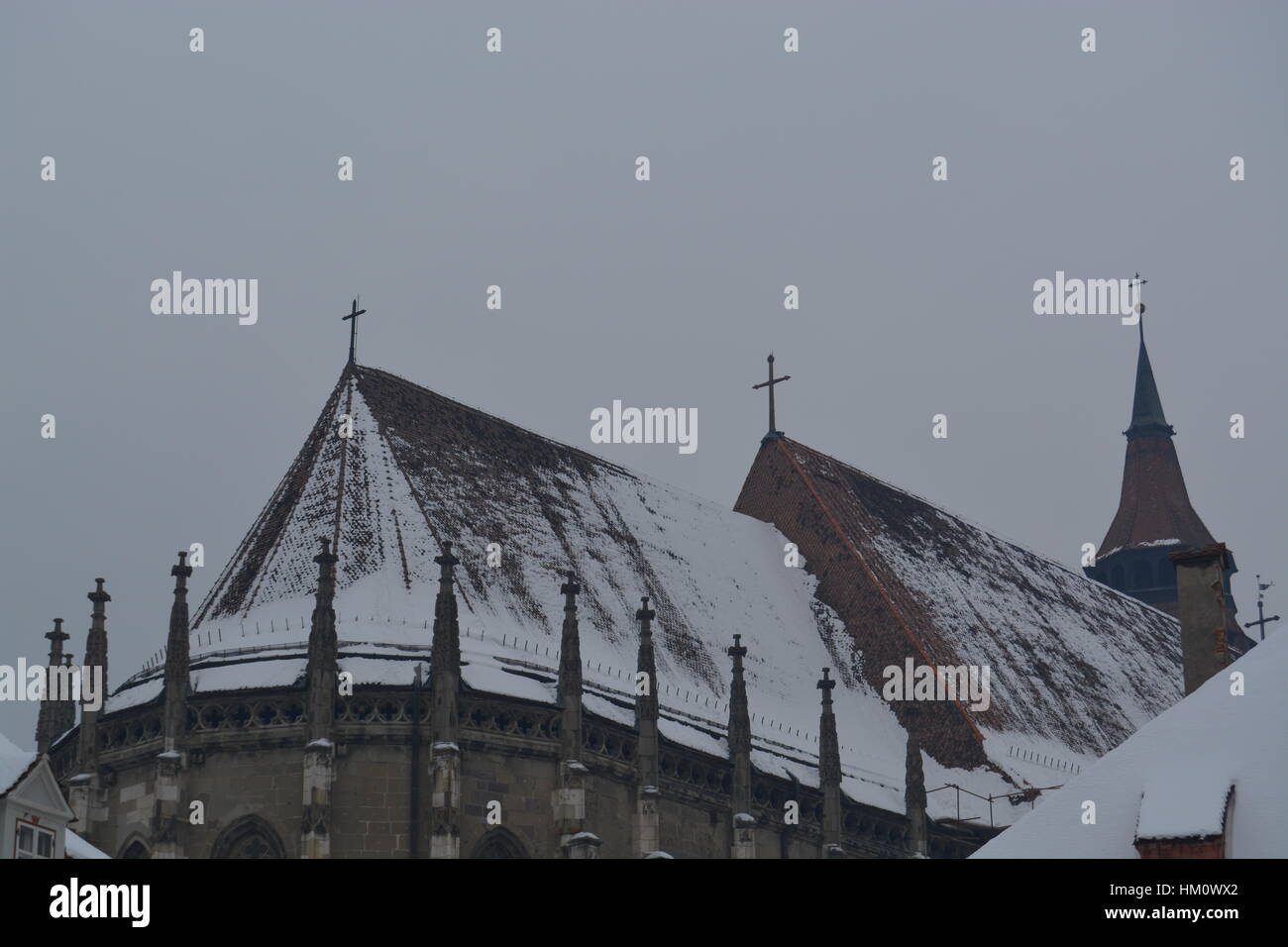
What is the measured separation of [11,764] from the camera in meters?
23.9

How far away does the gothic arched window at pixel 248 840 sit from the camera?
3616 centimetres

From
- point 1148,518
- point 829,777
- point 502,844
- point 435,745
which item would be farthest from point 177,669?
point 1148,518

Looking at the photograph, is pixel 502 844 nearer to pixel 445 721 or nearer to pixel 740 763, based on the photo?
pixel 445 721

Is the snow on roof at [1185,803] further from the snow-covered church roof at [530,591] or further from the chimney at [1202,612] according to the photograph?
the snow-covered church roof at [530,591]

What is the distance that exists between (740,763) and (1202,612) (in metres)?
11.2

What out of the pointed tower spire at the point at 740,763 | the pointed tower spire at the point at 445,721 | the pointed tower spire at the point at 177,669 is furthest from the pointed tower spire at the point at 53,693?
the pointed tower spire at the point at 740,763

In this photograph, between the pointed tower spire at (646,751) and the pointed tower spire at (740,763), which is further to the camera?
the pointed tower spire at (740,763)

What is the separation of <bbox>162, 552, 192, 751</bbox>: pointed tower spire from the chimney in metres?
17.0

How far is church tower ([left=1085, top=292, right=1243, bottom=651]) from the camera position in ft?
271

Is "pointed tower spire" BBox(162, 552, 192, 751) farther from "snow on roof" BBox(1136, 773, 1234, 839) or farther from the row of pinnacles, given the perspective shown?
"snow on roof" BBox(1136, 773, 1234, 839)

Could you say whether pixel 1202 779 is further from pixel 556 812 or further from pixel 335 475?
pixel 335 475

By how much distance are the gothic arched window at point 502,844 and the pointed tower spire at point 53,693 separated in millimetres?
10639

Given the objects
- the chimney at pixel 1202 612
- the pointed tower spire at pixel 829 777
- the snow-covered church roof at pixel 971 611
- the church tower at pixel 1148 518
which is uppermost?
the church tower at pixel 1148 518
